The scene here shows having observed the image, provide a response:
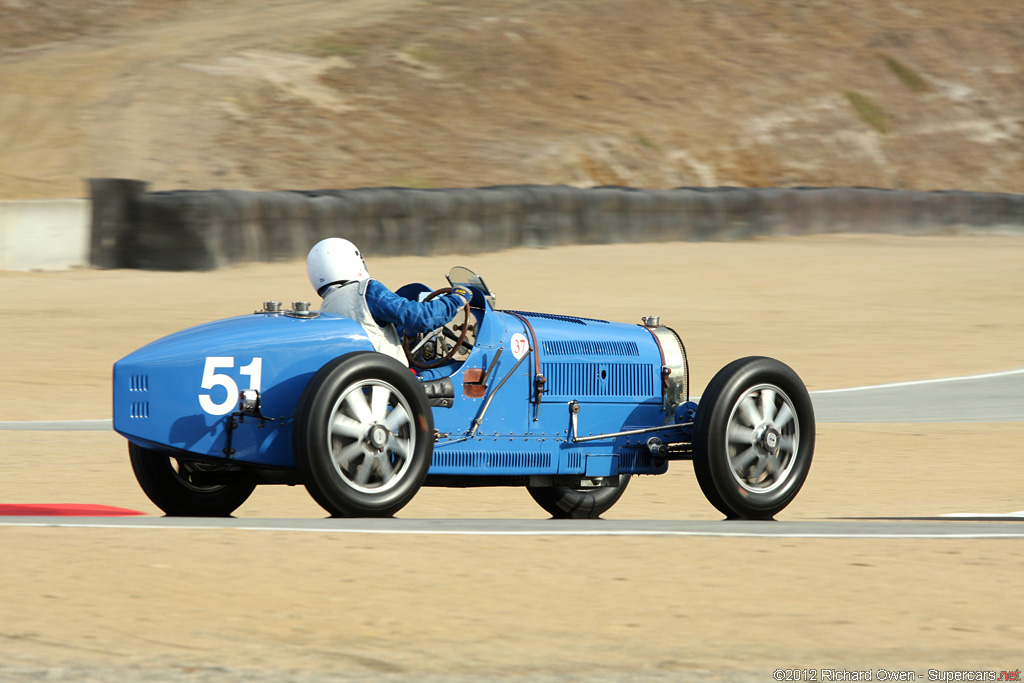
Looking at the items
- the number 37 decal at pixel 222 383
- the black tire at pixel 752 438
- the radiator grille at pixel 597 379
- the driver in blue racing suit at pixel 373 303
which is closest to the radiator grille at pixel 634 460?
the radiator grille at pixel 597 379

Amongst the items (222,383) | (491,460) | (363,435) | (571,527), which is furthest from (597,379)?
(222,383)

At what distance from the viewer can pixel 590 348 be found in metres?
7.45

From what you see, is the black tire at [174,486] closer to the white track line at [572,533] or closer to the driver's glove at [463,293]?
the white track line at [572,533]

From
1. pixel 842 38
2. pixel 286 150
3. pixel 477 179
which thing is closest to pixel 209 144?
pixel 286 150

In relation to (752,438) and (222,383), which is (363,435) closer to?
(222,383)

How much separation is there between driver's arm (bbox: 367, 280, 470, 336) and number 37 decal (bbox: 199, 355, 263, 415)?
26.4 inches

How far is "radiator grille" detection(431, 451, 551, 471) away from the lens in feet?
22.8

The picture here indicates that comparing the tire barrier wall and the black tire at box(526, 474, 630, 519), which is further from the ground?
the tire barrier wall

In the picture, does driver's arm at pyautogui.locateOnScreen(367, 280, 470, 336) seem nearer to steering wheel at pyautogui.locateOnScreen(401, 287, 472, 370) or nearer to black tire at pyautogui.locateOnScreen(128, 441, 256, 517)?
steering wheel at pyautogui.locateOnScreen(401, 287, 472, 370)

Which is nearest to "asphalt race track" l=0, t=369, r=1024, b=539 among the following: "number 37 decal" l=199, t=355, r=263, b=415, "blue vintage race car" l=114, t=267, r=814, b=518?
"blue vintage race car" l=114, t=267, r=814, b=518

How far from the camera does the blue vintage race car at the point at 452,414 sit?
252 inches

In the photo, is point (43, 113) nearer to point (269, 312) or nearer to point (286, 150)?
point (286, 150)

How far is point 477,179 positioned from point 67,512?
25.0 metres

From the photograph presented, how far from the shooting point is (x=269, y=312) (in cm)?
693
